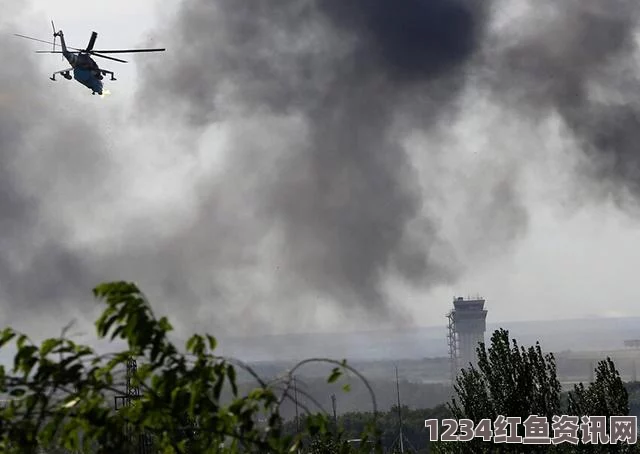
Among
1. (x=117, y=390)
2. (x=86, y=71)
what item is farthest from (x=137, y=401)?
(x=86, y=71)

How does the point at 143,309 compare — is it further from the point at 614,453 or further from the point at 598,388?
the point at 598,388

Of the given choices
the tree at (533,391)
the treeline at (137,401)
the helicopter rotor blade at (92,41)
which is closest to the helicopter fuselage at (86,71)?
the helicopter rotor blade at (92,41)

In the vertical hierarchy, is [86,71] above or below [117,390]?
above

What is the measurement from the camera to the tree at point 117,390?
828cm

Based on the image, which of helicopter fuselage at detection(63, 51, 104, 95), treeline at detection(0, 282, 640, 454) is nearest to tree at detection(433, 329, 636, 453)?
helicopter fuselage at detection(63, 51, 104, 95)

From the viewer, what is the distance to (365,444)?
10.2m

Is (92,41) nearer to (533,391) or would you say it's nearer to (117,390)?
(533,391)

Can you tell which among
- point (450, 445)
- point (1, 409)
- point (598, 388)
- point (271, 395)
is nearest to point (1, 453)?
point (1, 409)

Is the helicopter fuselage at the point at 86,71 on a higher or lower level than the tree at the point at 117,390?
higher

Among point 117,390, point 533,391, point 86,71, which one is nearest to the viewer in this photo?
point 117,390

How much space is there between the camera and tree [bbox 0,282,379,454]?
8281 mm

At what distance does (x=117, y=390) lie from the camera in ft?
27.3

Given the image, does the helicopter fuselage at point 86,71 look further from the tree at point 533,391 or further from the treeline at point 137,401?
the treeline at point 137,401

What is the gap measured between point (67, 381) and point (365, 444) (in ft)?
10.4
